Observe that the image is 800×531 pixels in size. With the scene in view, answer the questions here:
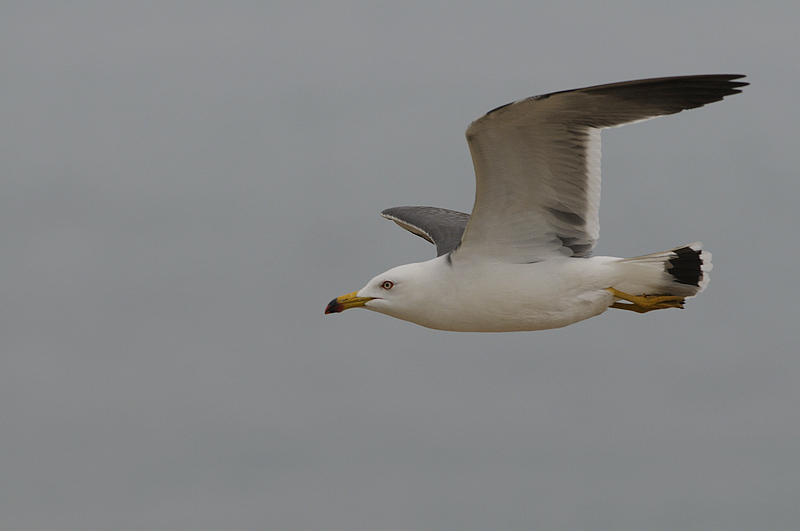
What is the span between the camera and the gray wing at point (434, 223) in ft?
49.0

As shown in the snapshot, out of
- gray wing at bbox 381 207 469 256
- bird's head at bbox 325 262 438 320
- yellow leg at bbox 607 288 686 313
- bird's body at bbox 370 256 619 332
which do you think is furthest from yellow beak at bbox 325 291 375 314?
yellow leg at bbox 607 288 686 313

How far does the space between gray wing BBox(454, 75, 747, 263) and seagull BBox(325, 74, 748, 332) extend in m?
0.01

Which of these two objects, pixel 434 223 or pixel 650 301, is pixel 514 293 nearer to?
pixel 650 301

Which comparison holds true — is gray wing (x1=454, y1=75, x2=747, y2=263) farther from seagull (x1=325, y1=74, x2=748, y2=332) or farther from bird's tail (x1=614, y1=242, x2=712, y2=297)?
bird's tail (x1=614, y1=242, x2=712, y2=297)

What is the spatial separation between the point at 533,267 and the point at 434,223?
4.24 m

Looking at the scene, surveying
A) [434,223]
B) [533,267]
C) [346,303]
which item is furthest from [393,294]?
[434,223]

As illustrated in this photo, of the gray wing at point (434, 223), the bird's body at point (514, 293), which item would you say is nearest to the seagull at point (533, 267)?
the bird's body at point (514, 293)

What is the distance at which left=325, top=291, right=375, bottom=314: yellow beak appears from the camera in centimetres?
1240

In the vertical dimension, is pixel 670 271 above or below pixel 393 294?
above

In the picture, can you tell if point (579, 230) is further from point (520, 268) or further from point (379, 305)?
point (379, 305)

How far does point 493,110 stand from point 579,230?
2.50 m

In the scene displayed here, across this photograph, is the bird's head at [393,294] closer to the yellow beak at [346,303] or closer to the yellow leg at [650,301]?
the yellow beak at [346,303]

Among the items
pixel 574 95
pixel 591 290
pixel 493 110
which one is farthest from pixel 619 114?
pixel 591 290

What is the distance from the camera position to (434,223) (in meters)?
16.1
